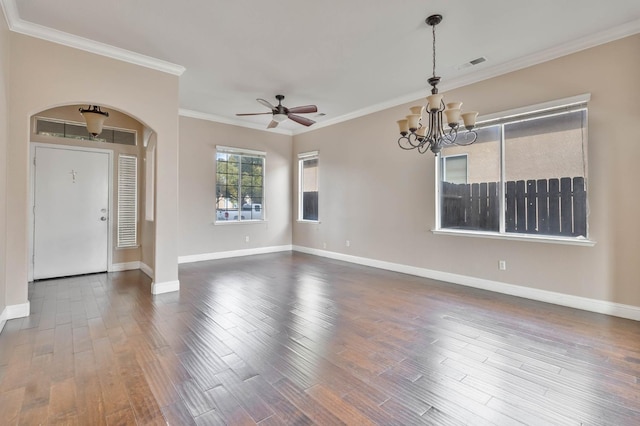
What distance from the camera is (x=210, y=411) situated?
1.80m

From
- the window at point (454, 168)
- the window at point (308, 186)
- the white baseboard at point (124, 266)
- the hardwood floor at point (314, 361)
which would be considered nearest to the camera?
the hardwood floor at point (314, 361)

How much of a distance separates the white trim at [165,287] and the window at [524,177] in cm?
425

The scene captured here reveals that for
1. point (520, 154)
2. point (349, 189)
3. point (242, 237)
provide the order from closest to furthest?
1. point (520, 154)
2. point (349, 189)
3. point (242, 237)

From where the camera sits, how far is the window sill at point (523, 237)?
3.55 meters

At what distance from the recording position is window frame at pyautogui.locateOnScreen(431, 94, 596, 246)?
356 centimetres

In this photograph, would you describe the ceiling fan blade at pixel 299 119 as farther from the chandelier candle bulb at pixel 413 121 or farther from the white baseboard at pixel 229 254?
the white baseboard at pixel 229 254

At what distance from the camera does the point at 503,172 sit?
4.24 metres

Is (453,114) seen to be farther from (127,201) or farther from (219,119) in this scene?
(127,201)

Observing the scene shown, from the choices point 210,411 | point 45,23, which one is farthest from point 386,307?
point 45,23

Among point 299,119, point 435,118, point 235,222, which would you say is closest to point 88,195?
point 235,222

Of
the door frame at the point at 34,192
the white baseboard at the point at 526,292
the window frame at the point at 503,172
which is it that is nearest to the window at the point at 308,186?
the white baseboard at the point at 526,292

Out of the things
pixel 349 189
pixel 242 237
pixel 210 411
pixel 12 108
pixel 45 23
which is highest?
pixel 45 23

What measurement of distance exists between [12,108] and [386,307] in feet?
15.2

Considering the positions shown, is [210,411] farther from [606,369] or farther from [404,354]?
[606,369]
